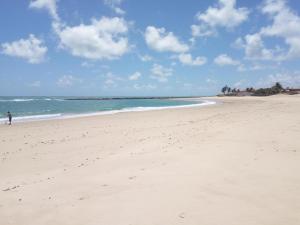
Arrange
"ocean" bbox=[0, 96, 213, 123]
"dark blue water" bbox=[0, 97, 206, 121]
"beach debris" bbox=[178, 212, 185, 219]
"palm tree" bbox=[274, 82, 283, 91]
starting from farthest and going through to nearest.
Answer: "palm tree" bbox=[274, 82, 283, 91] → "dark blue water" bbox=[0, 97, 206, 121] → "ocean" bbox=[0, 96, 213, 123] → "beach debris" bbox=[178, 212, 185, 219]

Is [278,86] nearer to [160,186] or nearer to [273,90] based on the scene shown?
[273,90]

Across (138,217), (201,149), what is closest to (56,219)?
(138,217)

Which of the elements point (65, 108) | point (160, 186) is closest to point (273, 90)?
point (65, 108)

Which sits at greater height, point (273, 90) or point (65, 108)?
point (273, 90)

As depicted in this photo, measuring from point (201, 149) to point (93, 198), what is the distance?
4.49 meters

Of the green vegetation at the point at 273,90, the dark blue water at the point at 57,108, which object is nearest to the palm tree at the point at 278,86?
the green vegetation at the point at 273,90

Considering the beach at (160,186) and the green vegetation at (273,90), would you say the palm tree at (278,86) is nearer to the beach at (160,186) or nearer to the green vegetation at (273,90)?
the green vegetation at (273,90)

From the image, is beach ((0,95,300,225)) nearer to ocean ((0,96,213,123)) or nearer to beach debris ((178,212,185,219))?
beach debris ((178,212,185,219))

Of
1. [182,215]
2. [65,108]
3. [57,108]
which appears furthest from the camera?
[57,108]

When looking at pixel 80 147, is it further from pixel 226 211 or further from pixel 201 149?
pixel 226 211

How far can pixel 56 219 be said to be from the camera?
4531 millimetres

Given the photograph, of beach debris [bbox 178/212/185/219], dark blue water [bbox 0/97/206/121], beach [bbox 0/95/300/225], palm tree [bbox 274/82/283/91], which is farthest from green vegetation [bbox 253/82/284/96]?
beach debris [bbox 178/212/185/219]

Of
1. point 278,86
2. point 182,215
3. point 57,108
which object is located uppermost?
point 278,86

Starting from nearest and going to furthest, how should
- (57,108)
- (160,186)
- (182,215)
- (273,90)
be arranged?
(182,215) < (160,186) < (57,108) < (273,90)
